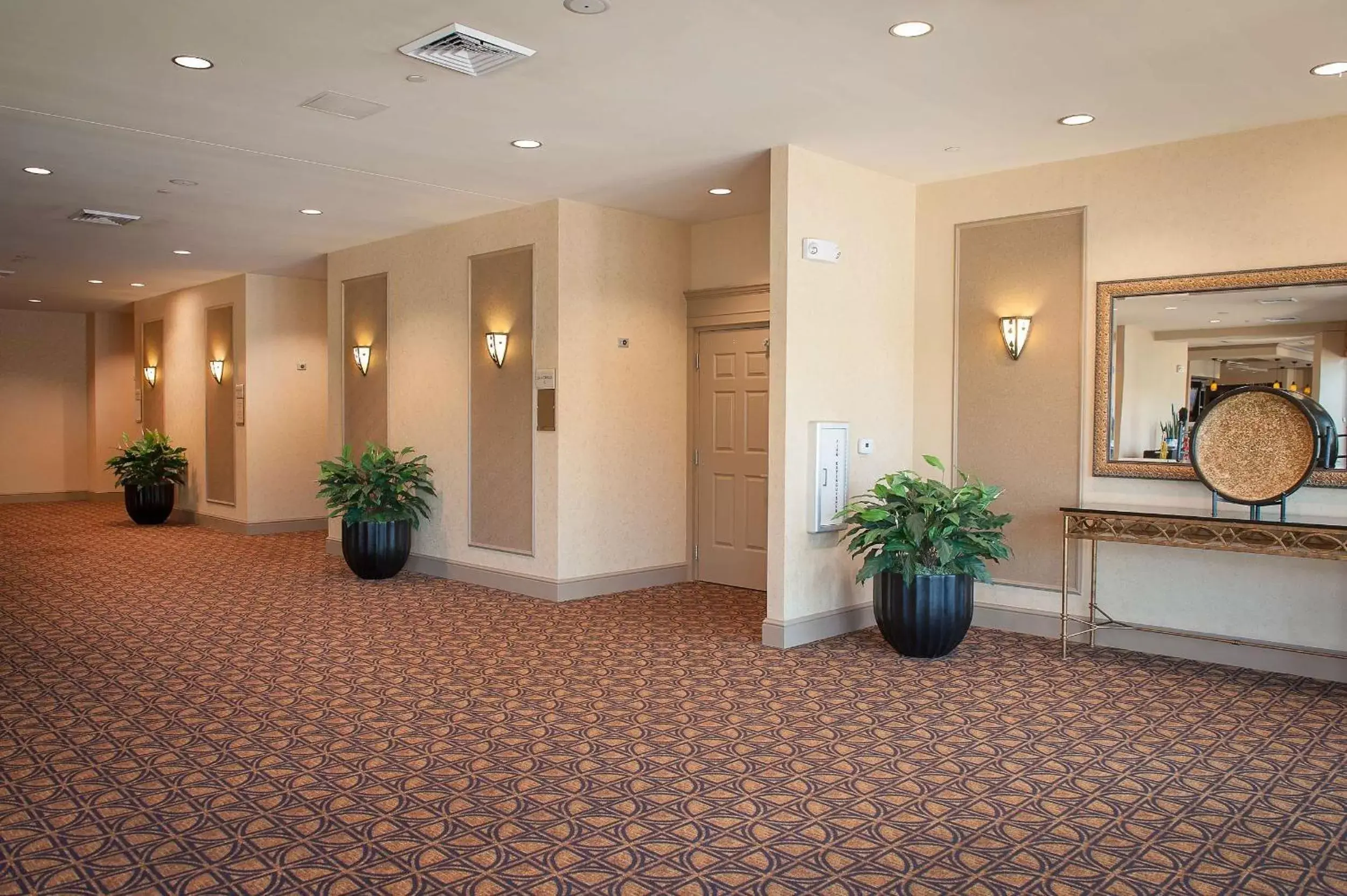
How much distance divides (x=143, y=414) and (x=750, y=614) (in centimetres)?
1060

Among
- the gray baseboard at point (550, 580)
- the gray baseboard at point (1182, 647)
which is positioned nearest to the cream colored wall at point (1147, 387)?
the gray baseboard at point (1182, 647)

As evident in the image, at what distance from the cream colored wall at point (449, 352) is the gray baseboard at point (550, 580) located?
A: 64mm

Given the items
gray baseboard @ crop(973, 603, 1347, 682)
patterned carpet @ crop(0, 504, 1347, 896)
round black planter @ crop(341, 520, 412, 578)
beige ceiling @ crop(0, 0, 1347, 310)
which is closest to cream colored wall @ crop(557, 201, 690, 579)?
beige ceiling @ crop(0, 0, 1347, 310)

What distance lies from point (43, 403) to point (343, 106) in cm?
1291

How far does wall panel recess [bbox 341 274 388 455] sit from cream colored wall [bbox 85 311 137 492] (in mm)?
7190

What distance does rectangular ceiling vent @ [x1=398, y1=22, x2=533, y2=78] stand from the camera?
4.26m

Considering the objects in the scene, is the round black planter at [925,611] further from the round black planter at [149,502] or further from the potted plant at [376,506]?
the round black planter at [149,502]

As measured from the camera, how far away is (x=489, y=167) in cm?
660

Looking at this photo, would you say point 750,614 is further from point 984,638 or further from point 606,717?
point 606,717

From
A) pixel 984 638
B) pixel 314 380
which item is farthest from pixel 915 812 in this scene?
pixel 314 380

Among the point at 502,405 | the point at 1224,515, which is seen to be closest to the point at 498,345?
the point at 502,405

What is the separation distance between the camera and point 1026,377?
21.1ft

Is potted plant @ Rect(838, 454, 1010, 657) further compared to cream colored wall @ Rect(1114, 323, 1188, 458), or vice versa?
cream colored wall @ Rect(1114, 323, 1188, 458)

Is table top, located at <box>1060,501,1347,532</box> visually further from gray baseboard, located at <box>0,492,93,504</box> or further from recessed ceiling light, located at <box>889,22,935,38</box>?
gray baseboard, located at <box>0,492,93,504</box>
